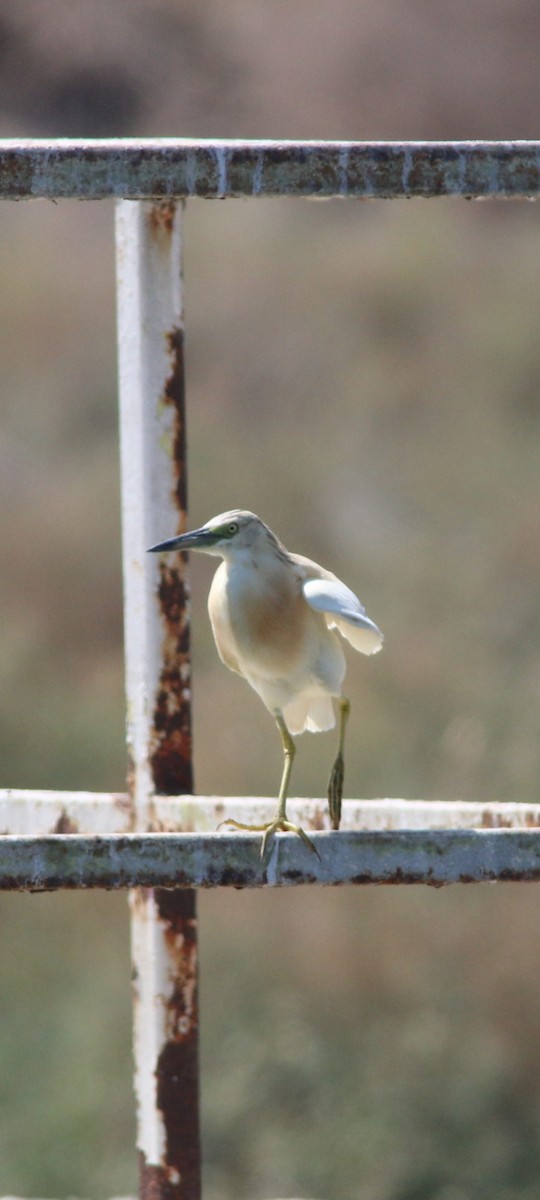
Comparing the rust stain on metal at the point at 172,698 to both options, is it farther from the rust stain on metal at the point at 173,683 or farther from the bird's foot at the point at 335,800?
the bird's foot at the point at 335,800

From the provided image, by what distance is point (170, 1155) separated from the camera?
2.78 meters

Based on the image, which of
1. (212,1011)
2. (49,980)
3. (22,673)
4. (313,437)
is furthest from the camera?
(313,437)

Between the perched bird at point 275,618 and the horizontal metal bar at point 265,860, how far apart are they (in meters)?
0.64

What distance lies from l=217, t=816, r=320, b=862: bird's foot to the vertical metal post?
12 centimetres

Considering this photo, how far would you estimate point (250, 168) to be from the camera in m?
2.39

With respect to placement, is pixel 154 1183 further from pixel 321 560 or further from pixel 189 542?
pixel 321 560

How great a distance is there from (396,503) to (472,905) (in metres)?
4.71

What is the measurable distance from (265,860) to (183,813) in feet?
2.19

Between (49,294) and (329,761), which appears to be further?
(49,294)

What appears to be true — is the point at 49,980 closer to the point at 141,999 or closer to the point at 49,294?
the point at 141,999

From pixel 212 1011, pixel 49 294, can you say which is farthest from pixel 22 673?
pixel 49 294

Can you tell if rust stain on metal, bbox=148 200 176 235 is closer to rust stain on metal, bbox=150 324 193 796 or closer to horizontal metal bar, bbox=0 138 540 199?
rust stain on metal, bbox=150 324 193 796

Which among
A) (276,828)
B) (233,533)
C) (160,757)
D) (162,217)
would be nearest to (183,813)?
(160,757)

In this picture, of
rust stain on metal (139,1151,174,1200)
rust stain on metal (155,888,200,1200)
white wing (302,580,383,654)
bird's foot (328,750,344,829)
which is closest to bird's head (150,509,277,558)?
white wing (302,580,383,654)
